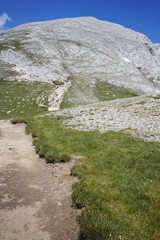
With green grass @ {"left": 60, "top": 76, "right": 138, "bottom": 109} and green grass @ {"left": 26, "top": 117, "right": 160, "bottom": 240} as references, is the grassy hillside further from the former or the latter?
green grass @ {"left": 60, "top": 76, "right": 138, "bottom": 109}

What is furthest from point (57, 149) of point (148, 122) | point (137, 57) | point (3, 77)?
point (137, 57)

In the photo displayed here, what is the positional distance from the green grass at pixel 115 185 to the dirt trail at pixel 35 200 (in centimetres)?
67

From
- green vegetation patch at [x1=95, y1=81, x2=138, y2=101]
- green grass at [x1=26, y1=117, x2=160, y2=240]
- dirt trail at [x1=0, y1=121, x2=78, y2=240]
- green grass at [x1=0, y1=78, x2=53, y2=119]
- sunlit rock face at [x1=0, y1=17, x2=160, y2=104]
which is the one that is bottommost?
dirt trail at [x1=0, y1=121, x2=78, y2=240]

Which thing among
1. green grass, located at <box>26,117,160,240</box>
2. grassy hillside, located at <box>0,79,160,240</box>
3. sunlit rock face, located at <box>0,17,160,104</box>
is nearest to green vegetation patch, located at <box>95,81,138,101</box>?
sunlit rock face, located at <box>0,17,160,104</box>

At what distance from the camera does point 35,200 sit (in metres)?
8.69

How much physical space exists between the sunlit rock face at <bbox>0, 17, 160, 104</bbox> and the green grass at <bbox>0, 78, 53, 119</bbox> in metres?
8.82

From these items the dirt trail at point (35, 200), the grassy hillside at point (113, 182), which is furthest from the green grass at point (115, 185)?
the dirt trail at point (35, 200)

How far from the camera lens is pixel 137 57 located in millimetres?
137000

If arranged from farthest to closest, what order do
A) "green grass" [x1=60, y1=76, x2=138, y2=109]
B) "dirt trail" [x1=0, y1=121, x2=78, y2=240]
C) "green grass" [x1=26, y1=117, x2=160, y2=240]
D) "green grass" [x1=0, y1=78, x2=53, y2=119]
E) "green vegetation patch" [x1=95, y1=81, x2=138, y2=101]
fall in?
"green vegetation patch" [x1=95, y1=81, x2=138, y2=101] → "green grass" [x1=60, y1=76, x2=138, y2=109] → "green grass" [x1=0, y1=78, x2=53, y2=119] → "dirt trail" [x1=0, y1=121, x2=78, y2=240] → "green grass" [x1=26, y1=117, x2=160, y2=240]

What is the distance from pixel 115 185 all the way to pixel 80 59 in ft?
369

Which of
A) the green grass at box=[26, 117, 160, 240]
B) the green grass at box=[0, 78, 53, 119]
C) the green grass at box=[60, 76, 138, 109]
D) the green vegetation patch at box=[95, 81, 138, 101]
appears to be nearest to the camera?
the green grass at box=[26, 117, 160, 240]

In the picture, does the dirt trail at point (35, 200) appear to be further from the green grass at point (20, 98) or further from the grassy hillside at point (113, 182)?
the green grass at point (20, 98)

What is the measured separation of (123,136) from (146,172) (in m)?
7.53

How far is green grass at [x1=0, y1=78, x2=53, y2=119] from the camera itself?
4203 cm
